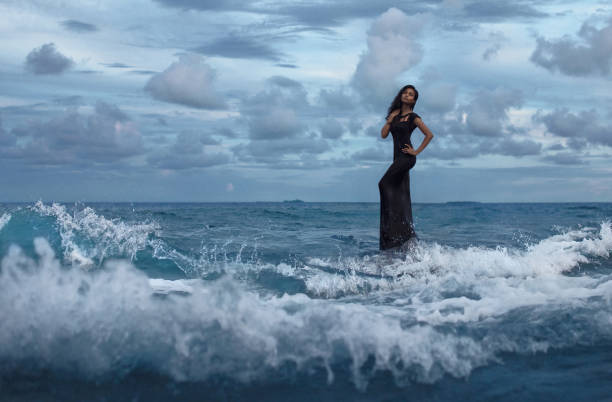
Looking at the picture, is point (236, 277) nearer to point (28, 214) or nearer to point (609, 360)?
point (609, 360)

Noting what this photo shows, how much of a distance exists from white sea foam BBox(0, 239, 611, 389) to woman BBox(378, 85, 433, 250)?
4.23 metres

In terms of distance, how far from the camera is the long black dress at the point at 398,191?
875cm

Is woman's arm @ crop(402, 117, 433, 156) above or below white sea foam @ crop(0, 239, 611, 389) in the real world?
above

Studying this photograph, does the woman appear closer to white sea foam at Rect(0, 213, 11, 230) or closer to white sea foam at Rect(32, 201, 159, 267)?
white sea foam at Rect(32, 201, 159, 267)

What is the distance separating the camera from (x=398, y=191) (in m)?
8.92

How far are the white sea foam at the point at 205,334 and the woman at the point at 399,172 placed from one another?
423 centimetres

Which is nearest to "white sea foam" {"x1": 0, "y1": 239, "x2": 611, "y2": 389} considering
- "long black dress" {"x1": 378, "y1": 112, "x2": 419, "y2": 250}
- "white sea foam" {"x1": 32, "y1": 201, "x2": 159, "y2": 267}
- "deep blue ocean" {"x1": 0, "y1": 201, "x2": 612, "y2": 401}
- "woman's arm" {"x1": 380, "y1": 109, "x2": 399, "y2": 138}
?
"deep blue ocean" {"x1": 0, "y1": 201, "x2": 612, "y2": 401}

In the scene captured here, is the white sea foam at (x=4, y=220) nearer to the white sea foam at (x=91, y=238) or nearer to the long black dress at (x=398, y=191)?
the white sea foam at (x=91, y=238)

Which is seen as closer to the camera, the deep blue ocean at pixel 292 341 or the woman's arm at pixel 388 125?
the deep blue ocean at pixel 292 341

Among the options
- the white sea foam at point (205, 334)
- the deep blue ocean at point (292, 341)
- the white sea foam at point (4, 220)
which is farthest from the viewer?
the white sea foam at point (4, 220)

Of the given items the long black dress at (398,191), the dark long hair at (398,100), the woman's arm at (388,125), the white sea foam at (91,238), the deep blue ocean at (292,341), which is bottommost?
the deep blue ocean at (292,341)

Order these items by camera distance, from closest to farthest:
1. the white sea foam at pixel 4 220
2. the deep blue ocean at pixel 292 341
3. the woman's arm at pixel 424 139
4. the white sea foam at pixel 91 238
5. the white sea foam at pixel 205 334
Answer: the deep blue ocean at pixel 292 341
the white sea foam at pixel 205 334
the white sea foam at pixel 91 238
the woman's arm at pixel 424 139
the white sea foam at pixel 4 220

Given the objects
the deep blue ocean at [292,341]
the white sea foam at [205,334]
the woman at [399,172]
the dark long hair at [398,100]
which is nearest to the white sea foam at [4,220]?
the deep blue ocean at [292,341]

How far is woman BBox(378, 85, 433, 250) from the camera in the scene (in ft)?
28.5
